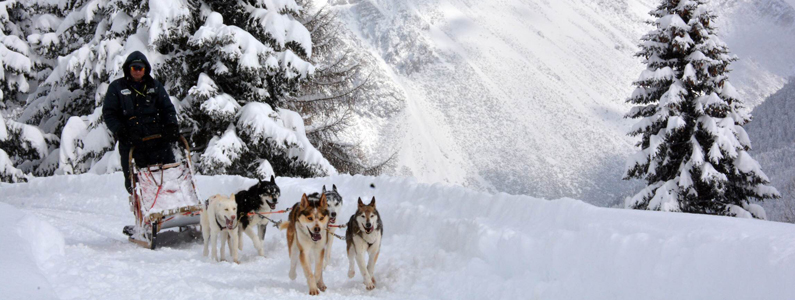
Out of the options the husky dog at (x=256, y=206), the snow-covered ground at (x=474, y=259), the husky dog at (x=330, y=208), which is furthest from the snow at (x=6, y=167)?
the husky dog at (x=330, y=208)

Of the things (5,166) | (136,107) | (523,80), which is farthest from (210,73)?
(523,80)

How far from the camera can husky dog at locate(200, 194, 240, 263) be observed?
294 inches

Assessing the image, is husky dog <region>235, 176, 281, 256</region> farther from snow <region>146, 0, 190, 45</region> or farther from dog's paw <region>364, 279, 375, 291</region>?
snow <region>146, 0, 190, 45</region>

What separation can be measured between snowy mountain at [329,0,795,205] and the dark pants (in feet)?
220

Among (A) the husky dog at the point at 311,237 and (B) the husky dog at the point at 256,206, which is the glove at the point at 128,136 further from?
(A) the husky dog at the point at 311,237

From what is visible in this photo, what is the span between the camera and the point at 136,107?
8016 millimetres

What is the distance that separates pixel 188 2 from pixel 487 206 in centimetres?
1233

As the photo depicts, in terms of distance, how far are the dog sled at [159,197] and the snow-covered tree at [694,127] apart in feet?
46.8

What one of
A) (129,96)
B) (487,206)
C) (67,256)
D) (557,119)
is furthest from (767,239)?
(557,119)

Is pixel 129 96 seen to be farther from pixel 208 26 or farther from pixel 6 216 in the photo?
pixel 208 26

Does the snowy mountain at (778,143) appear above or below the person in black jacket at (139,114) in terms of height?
above

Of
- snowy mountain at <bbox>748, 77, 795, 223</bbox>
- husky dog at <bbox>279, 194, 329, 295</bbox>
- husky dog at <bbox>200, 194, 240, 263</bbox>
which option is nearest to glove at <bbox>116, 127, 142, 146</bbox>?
husky dog at <bbox>200, 194, 240, 263</bbox>

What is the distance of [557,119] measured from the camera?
104 meters

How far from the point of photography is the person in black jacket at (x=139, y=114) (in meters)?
7.79
